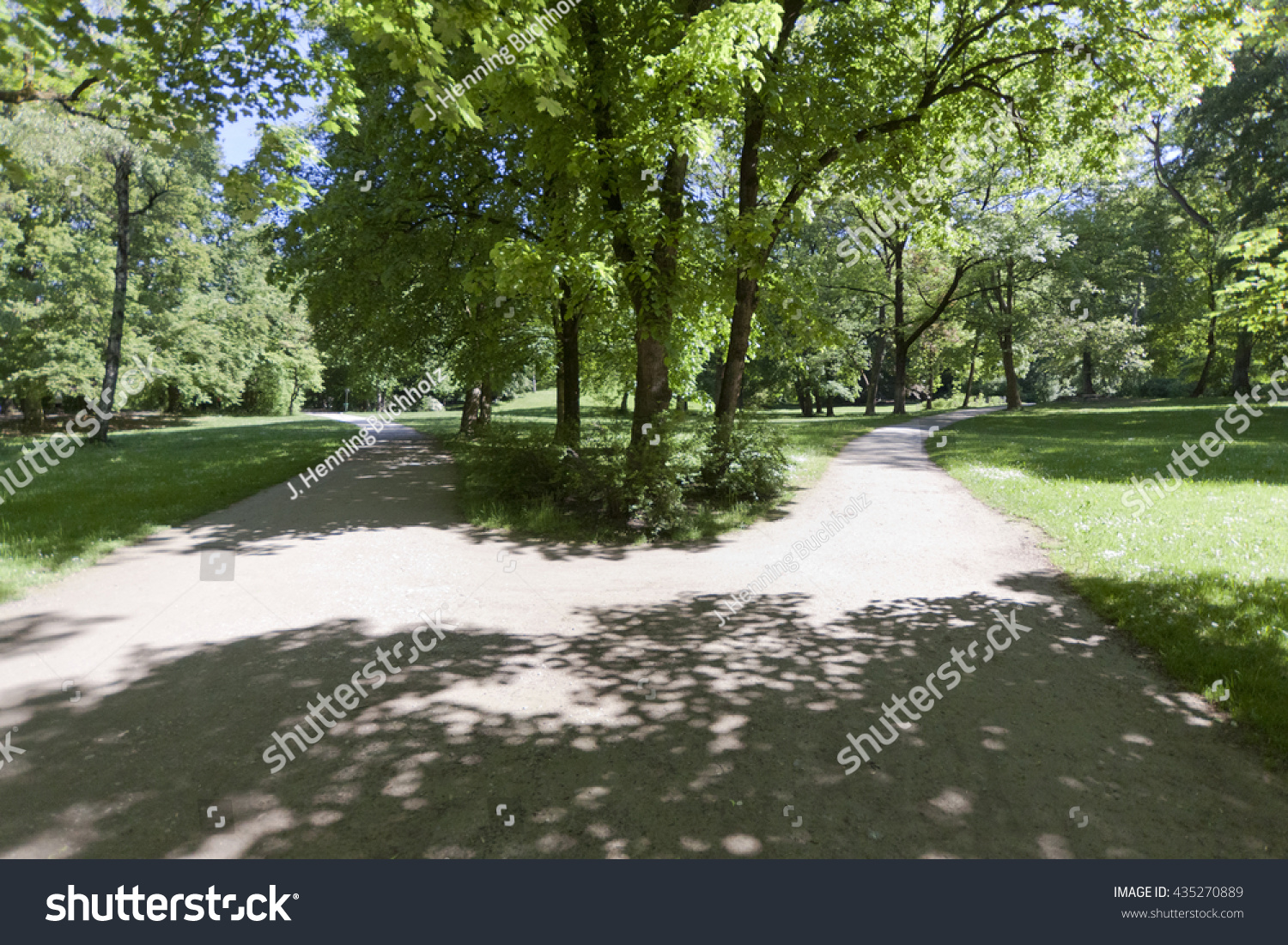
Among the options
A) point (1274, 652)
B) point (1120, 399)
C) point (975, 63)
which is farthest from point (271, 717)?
point (1120, 399)

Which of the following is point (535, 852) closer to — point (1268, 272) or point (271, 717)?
point (271, 717)

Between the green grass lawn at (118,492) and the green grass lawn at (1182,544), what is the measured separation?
36.7 feet

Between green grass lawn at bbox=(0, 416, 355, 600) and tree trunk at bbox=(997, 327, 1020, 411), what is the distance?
3197cm

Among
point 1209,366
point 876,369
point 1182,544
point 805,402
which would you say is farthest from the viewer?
point 805,402

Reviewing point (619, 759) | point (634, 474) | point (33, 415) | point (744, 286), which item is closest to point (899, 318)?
point (744, 286)

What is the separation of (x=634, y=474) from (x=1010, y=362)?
112 feet

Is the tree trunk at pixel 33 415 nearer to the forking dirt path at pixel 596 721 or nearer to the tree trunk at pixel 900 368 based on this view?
the forking dirt path at pixel 596 721

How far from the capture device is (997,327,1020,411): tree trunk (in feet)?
114

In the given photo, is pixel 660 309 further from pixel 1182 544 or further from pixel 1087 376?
pixel 1087 376

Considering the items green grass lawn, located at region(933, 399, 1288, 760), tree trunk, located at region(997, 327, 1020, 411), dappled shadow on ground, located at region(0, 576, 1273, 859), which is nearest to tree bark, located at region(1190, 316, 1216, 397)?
tree trunk, located at region(997, 327, 1020, 411)

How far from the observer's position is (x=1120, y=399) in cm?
4053

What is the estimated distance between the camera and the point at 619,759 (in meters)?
4.23

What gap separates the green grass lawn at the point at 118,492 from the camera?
8.28m

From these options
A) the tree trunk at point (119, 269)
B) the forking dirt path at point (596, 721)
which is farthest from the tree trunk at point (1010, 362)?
the tree trunk at point (119, 269)
